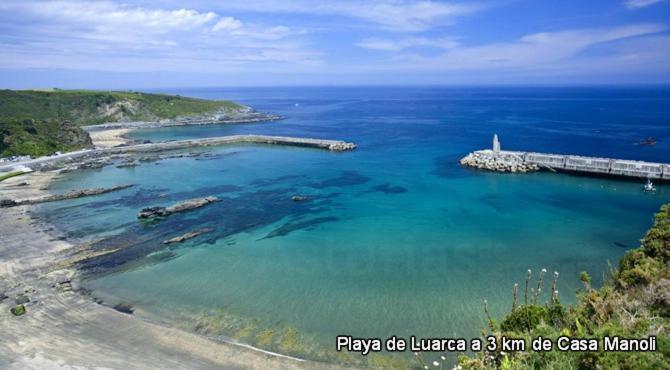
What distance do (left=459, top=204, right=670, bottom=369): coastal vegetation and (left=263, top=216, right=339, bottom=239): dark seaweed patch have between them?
74.9ft

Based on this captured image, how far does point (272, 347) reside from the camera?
2028 cm

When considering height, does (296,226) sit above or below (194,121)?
below

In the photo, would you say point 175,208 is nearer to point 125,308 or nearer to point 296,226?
point 296,226

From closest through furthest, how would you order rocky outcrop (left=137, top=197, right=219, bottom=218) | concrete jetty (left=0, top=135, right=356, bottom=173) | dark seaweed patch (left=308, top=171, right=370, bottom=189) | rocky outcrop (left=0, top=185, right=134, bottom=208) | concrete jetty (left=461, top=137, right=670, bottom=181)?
1. rocky outcrop (left=137, top=197, right=219, bottom=218)
2. rocky outcrop (left=0, top=185, right=134, bottom=208)
3. concrete jetty (left=461, top=137, right=670, bottom=181)
4. dark seaweed patch (left=308, top=171, right=370, bottom=189)
5. concrete jetty (left=0, top=135, right=356, bottom=173)

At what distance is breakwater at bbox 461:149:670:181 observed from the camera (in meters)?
51.0

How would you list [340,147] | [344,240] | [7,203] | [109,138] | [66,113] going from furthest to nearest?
[66,113] < [109,138] < [340,147] < [7,203] < [344,240]

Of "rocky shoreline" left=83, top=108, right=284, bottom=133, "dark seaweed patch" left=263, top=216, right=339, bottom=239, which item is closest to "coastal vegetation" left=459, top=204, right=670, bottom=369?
"dark seaweed patch" left=263, top=216, right=339, bottom=239

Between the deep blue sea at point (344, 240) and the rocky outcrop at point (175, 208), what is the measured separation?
1091 millimetres

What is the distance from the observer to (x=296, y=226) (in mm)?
37906

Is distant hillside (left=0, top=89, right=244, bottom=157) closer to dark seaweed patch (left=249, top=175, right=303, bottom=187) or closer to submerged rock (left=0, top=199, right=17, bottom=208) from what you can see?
submerged rock (left=0, top=199, right=17, bottom=208)

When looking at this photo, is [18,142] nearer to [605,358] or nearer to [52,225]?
[52,225]

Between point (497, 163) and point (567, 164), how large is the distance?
9.33 m

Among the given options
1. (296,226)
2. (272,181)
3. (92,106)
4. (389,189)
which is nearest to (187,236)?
(296,226)

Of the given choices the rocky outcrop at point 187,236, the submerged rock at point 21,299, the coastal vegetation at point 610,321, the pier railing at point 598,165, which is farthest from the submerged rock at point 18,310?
the pier railing at point 598,165
